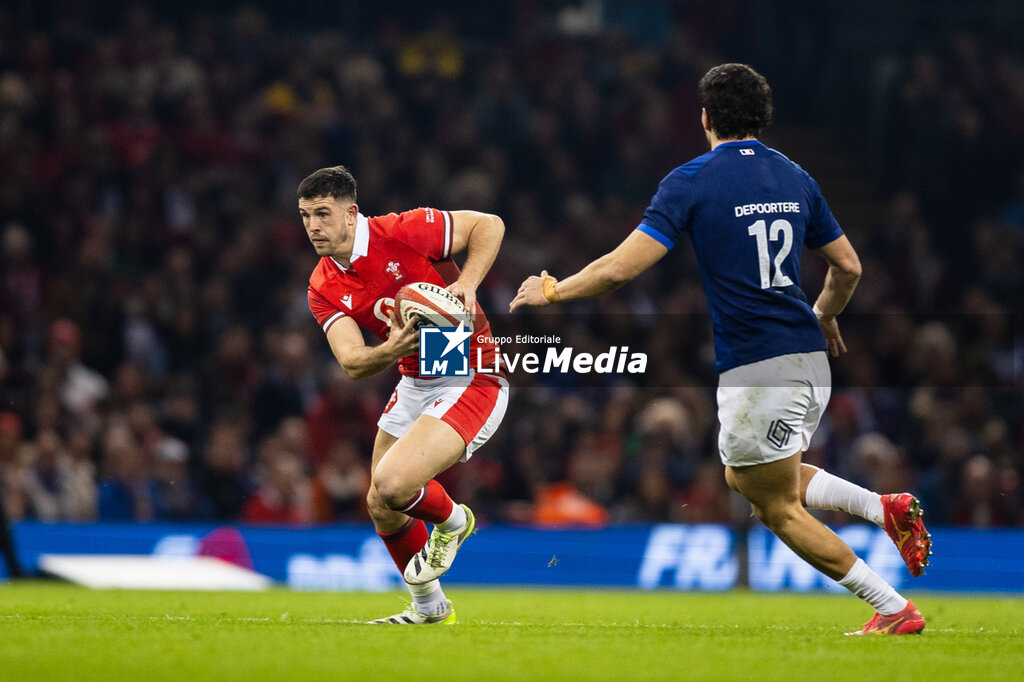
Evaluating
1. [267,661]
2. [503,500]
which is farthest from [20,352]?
[267,661]

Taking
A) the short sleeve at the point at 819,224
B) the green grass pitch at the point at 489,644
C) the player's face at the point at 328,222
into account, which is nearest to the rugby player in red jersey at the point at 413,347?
the player's face at the point at 328,222

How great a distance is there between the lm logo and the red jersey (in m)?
0.05

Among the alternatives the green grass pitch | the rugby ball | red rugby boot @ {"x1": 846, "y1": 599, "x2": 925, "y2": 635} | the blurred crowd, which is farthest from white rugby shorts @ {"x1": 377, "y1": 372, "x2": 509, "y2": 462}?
the blurred crowd

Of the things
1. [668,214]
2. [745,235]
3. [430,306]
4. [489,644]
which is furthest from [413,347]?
[745,235]

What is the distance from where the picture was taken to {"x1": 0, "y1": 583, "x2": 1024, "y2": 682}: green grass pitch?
440 cm

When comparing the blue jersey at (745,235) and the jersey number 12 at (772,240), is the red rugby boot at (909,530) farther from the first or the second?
the jersey number 12 at (772,240)

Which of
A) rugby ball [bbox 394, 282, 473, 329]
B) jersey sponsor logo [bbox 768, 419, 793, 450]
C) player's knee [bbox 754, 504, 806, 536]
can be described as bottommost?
player's knee [bbox 754, 504, 806, 536]

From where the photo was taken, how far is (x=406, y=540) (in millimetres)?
6711

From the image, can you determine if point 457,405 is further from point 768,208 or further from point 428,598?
point 768,208

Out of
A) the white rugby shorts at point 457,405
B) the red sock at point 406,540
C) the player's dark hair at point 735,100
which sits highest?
the player's dark hair at point 735,100

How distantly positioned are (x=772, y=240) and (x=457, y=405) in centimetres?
182

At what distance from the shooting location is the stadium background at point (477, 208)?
11.9 metres

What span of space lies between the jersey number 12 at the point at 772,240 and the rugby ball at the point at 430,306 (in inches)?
59.6

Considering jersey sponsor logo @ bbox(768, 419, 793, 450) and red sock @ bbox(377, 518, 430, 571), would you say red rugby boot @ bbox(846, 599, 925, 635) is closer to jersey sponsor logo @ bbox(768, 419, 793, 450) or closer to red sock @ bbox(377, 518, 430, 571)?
jersey sponsor logo @ bbox(768, 419, 793, 450)
